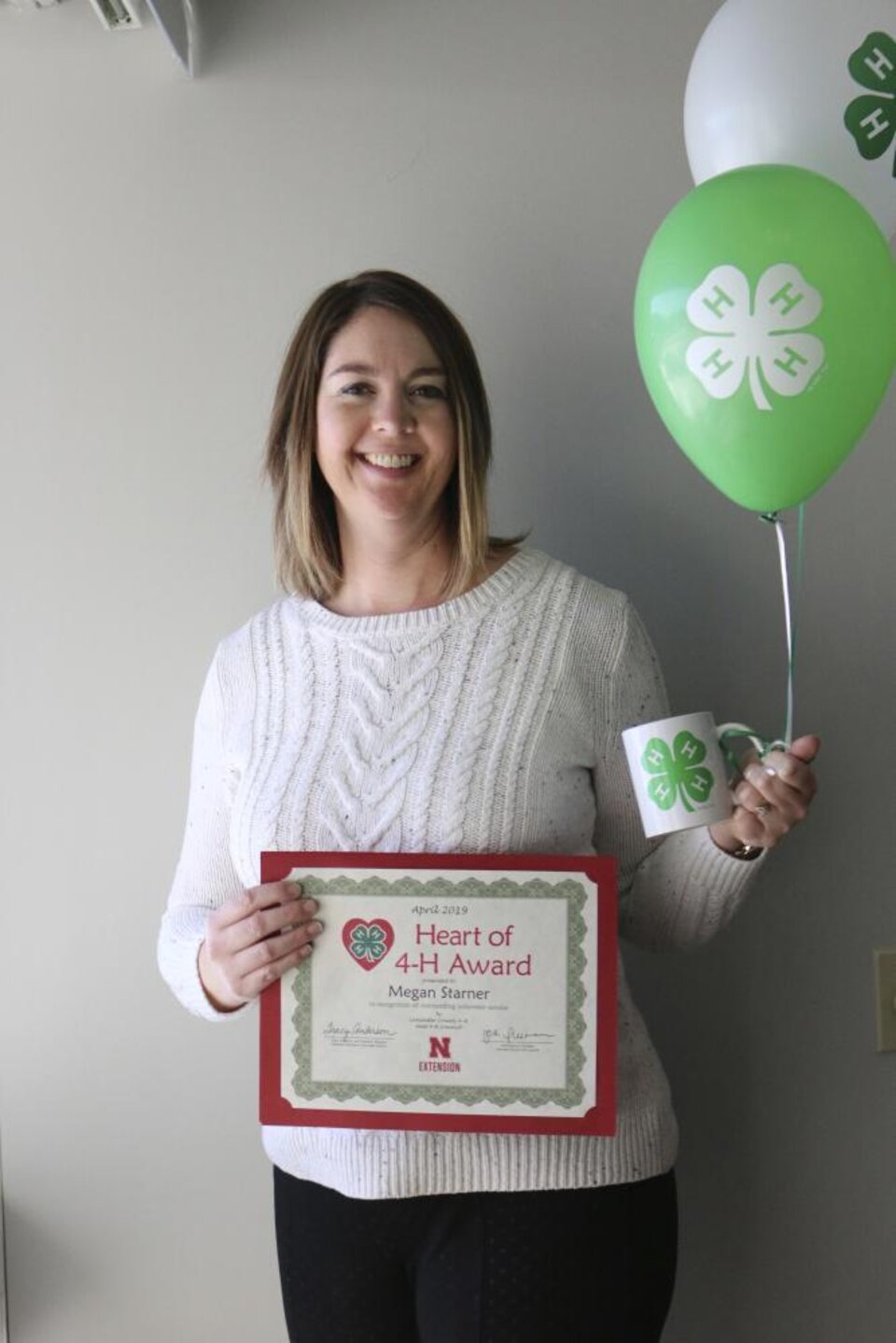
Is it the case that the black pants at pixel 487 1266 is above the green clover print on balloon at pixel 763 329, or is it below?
below

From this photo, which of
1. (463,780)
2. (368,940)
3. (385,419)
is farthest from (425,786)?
(385,419)

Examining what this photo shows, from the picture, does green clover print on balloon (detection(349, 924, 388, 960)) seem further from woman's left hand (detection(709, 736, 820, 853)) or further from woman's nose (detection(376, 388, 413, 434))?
woman's nose (detection(376, 388, 413, 434))

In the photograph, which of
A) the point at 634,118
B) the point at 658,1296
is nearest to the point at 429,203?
the point at 634,118

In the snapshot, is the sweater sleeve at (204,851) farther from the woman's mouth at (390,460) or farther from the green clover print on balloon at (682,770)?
the green clover print on balloon at (682,770)

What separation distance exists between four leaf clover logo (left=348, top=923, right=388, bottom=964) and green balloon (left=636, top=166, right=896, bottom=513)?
1.65 ft

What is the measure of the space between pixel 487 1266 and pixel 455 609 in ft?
1.99

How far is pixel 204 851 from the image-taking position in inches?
52.8

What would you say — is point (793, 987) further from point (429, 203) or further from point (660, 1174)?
point (429, 203)

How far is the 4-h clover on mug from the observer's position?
1062mm

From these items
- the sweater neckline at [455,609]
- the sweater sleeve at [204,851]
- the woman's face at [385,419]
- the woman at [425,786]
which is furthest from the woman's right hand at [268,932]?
the woman's face at [385,419]

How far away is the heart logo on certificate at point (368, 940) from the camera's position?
1.12 meters

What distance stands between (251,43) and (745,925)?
121 centimetres
